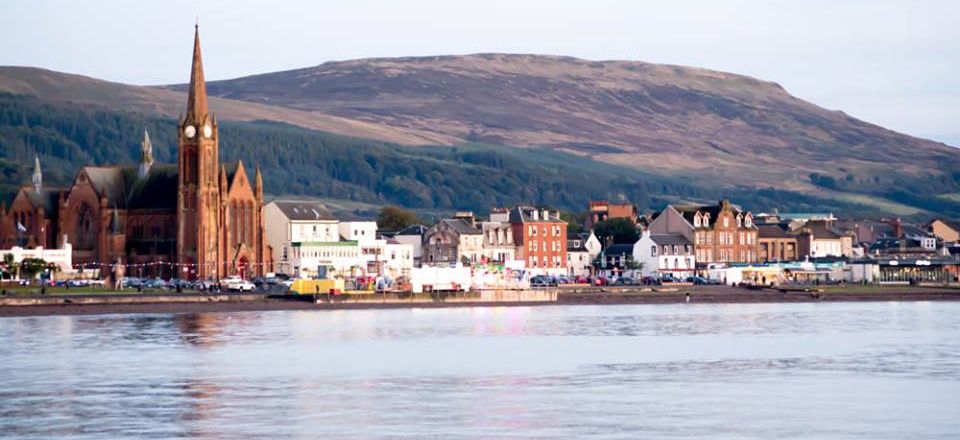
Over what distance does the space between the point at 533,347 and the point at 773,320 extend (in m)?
32.5

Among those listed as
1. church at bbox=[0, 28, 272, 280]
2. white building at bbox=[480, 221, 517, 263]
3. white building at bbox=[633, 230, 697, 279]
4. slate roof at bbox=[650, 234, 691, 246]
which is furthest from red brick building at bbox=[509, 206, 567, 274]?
church at bbox=[0, 28, 272, 280]

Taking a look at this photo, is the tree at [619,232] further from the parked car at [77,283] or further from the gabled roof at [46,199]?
the parked car at [77,283]

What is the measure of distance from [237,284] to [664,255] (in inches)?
2022

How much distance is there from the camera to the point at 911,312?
129250 millimetres

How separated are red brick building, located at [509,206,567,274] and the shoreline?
21.4 m

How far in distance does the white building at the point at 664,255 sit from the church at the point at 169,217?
3890 centimetres

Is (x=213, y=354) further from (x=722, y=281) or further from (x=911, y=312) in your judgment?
(x=722, y=281)

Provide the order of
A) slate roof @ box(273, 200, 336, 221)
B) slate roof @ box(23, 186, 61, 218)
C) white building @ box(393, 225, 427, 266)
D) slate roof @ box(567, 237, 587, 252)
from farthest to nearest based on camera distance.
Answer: slate roof @ box(567, 237, 587, 252)
white building @ box(393, 225, 427, 266)
slate roof @ box(273, 200, 336, 221)
slate roof @ box(23, 186, 61, 218)

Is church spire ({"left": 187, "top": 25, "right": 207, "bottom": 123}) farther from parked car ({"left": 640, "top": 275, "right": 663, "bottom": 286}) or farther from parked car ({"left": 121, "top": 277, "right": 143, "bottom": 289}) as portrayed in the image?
parked car ({"left": 640, "top": 275, "right": 663, "bottom": 286})

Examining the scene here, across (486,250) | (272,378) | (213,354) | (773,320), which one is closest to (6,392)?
(272,378)

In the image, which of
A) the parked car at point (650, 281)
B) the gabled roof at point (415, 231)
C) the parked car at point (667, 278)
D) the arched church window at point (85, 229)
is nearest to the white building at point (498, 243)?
the gabled roof at point (415, 231)

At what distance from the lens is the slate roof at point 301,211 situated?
566 ft

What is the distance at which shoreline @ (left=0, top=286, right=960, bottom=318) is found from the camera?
11812 cm

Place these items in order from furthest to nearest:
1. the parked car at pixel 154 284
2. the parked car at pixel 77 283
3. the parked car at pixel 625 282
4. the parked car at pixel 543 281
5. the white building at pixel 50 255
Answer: the parked car at pixel 625 282 < the parked car at pixel 543 281 < the white building at pixel 50 255 < the parked car at pixel 77 283 < the parked car at pixel 154 284
